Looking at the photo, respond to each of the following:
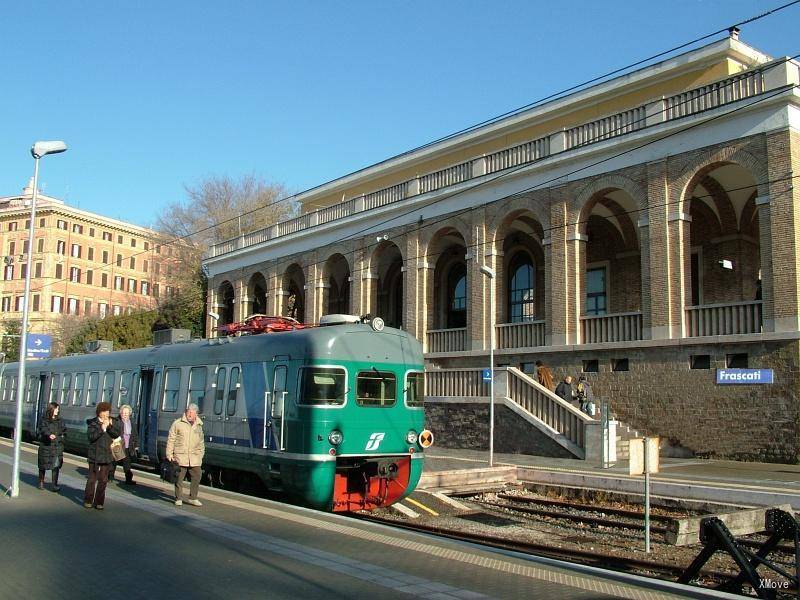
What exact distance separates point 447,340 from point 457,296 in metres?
4.73

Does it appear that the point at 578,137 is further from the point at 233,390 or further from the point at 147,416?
the point at 147,416

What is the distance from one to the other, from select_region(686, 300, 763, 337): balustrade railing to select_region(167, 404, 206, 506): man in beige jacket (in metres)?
14.8

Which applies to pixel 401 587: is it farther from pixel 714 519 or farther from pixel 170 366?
pixel 170 366

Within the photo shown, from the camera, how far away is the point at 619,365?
24.0 meters

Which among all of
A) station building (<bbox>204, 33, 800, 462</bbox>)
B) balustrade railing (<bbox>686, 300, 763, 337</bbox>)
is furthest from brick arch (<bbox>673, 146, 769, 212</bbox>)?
balustrade railing (<bbox>686, 300, 763, 337</bbox>)

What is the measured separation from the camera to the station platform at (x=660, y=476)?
1485 centimetres

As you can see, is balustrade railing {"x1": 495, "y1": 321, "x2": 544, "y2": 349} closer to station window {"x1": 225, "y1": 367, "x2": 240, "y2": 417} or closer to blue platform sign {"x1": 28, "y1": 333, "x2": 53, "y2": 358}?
station window {"x1": 225, "y1": 367, "x2": 240, "y2": 417}

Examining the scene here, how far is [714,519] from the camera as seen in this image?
822 centimetres

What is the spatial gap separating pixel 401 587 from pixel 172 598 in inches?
77.4

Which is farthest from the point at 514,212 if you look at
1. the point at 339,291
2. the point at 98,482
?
the point at 98,482

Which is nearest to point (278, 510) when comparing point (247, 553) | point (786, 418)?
point (247, 553)

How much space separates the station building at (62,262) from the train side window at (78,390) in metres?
57.4

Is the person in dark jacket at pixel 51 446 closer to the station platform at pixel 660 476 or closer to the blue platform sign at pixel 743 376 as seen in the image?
the station platform at pixel 660 476

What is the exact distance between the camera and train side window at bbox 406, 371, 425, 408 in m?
14.7
